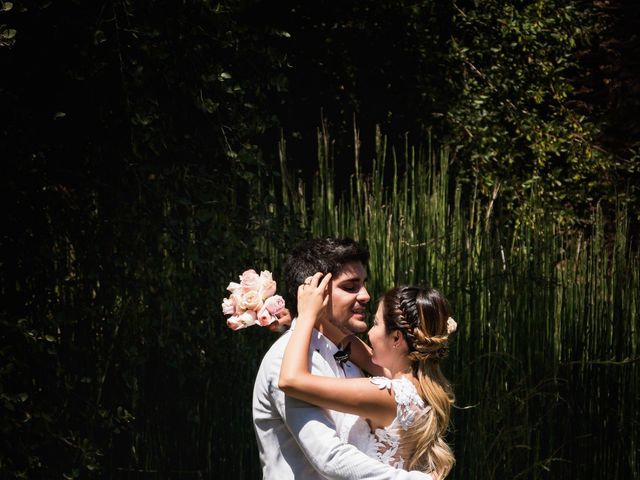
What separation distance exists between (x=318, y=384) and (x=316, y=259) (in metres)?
0.39

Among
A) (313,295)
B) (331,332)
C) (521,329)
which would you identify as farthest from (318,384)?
(521,329)

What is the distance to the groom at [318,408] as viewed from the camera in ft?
6.66

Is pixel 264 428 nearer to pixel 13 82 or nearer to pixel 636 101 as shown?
pixel 13 82

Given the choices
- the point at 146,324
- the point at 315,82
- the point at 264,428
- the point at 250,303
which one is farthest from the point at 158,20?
the point at 315,82

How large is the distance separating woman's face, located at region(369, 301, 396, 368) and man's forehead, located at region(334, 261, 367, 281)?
0.10 m

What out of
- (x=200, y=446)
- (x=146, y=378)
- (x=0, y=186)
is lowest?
(x=200, y=446)

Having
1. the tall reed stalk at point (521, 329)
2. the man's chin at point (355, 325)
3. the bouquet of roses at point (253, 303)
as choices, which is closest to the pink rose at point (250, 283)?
the bouquet of roses at point (253, 303)

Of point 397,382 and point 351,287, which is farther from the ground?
point 351,287

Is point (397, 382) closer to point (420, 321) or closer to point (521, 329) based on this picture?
point (420, 321)

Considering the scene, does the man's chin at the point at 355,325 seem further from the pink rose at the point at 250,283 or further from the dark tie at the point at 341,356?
the pink rose at the point at 250,283

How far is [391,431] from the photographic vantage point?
2219 millimetres

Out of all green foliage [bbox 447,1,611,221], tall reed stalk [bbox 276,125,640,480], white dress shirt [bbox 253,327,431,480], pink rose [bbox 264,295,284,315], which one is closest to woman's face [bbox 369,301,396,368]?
white dress shirt [bbox 253,327,431,480]

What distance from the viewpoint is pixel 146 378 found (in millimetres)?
3771

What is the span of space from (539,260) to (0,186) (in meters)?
2.20
